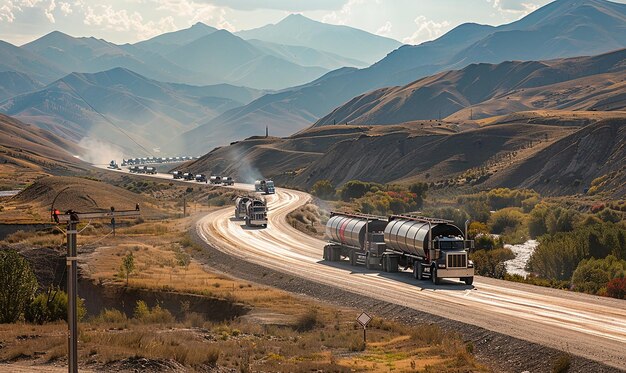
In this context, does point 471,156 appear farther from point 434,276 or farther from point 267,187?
point 434,276

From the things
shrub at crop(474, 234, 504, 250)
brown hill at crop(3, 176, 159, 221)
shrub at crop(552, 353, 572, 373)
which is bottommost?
shrub at crop(552, 353, 572, 373)

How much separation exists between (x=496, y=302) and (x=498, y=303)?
34 centimetres

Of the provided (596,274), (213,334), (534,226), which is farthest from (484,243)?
(213,334)

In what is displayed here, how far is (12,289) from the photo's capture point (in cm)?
3925

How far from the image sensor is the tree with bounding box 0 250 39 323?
39000mm

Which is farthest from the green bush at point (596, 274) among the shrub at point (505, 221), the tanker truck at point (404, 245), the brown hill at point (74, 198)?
the brown hill at point (74, 198)

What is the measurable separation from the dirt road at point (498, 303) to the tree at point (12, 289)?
17.2m

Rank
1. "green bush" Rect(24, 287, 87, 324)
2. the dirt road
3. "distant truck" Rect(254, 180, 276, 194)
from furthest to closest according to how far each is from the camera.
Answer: "distant truck" Rect(254, 180, 276, 194), "green bush" Rect(24, 287, 87, 324), the dirt road

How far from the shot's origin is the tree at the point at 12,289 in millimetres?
39000

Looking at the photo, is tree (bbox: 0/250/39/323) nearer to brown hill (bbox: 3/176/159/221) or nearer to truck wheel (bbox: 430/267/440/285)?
truck wheel (bbox: 430/267/440/285)

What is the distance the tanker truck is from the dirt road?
837 millimetres

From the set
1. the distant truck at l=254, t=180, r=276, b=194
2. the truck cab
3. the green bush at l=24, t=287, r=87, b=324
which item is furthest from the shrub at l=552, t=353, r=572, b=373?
the distant truck at l=254, t=180, r=276, b=194

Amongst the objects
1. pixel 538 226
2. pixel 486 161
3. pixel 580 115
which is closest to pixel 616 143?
pixel 486 161

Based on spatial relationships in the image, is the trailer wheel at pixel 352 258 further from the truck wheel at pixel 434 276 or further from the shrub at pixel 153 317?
the shrub at pixel 153 317
